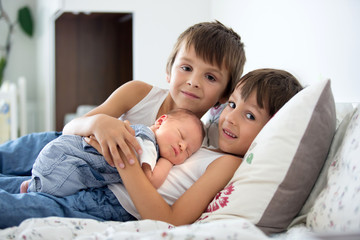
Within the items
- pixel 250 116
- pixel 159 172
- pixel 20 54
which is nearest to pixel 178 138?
pixel 159 172

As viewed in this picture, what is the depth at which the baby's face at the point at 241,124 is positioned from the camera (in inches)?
46.1

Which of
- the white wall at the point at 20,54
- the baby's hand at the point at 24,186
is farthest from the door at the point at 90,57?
the baby's hand at the point at 24,186

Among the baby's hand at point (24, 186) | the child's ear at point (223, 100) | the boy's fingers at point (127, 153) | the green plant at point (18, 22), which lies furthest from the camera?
the green plant at point (18, 22)

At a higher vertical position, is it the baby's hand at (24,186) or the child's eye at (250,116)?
the child's eye at (250,116)

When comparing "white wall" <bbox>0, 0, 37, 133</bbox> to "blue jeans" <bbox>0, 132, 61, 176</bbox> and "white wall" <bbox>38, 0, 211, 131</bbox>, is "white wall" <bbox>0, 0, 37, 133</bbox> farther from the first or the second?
"blue jeans" <bbox>0, 132, 61, 176</bbox>

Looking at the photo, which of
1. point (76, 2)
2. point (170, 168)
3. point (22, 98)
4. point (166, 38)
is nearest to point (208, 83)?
point (170, 168)

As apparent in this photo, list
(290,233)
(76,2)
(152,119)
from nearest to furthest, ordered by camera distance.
Answer: (290,233)
(152,119)
(76,2)

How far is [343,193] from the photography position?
32.1 inches

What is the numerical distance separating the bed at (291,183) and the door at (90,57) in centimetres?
284

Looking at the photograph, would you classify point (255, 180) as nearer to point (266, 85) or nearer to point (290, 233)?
point (290, 233)

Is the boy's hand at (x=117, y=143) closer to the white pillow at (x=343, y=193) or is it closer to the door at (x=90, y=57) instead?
the white pillow at (x=343, y=193)

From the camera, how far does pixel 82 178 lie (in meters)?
1.09

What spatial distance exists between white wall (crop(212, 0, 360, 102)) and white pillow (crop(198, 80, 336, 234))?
1.44 ft

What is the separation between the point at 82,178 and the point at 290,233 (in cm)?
55
